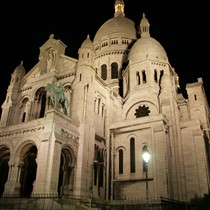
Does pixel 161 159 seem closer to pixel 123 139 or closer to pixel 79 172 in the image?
pixel 123 139

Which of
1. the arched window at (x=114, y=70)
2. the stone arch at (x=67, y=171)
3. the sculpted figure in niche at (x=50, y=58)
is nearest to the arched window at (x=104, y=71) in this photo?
the arched window at (x=114, y=70)

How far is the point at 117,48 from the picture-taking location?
4916cm

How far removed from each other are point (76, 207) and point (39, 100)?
17320 millimetres

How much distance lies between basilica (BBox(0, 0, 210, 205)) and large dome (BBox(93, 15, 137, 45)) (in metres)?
11.6

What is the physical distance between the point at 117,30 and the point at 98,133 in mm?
28268

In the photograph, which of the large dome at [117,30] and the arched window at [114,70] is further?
the large dome at [117,30]

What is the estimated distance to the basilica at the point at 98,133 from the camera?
82.7 ft

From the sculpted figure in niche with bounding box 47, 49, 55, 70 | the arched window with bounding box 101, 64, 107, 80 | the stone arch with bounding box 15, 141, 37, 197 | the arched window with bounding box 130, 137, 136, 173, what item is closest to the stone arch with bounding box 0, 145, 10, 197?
the stone arch with bounding box 15, 141, 37, 197

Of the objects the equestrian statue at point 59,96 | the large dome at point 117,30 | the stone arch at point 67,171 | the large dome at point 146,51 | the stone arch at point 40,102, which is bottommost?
the stone arch at point 67,171

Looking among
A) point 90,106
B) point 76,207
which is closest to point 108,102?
point 90,106

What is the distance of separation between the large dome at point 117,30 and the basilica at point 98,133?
456 inches

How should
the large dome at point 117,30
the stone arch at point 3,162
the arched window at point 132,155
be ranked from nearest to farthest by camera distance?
the stone arch at point 3,162 < the arched window at point 132,155 < the large dome at point 117,30

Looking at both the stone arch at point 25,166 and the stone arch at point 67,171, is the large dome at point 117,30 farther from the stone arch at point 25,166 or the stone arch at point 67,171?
the stone arch at point 67,171

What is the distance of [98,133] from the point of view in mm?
31141
